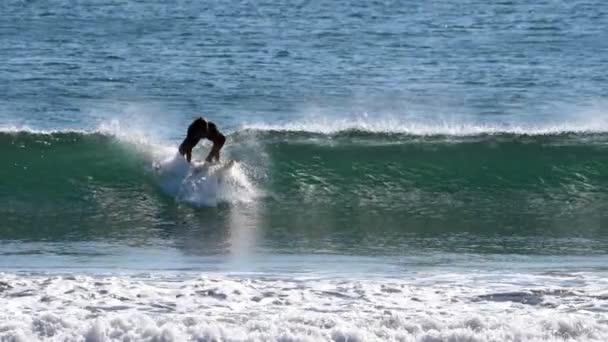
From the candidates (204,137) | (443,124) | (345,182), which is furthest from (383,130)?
(204,137)

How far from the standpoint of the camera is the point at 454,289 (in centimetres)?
1323

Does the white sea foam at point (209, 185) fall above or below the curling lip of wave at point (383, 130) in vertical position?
below

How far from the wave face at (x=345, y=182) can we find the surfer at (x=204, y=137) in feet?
1.47

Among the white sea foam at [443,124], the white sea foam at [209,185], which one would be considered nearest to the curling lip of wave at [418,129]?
the white sea foam at [443,124]

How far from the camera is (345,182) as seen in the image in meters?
19.8

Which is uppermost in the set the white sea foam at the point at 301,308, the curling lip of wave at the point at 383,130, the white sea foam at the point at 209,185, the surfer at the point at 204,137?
the curling lip of wave at the point at 383,130

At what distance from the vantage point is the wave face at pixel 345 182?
17750mm

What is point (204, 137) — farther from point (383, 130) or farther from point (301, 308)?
point (301, 308)

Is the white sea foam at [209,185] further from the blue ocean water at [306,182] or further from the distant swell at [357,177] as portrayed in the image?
the distant swell at [357,177]

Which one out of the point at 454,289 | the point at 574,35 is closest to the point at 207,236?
the point at 454,289

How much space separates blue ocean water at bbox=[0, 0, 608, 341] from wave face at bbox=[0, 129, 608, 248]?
5 cm

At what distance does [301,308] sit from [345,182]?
7486mm

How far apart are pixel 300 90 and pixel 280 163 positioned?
29.2ft

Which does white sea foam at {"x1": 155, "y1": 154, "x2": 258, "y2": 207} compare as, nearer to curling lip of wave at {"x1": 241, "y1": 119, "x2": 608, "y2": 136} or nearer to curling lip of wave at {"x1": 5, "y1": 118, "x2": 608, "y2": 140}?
curling lip of wave at {"x1": 5, "y1": 118, "x2": 608, "y2": 140}
